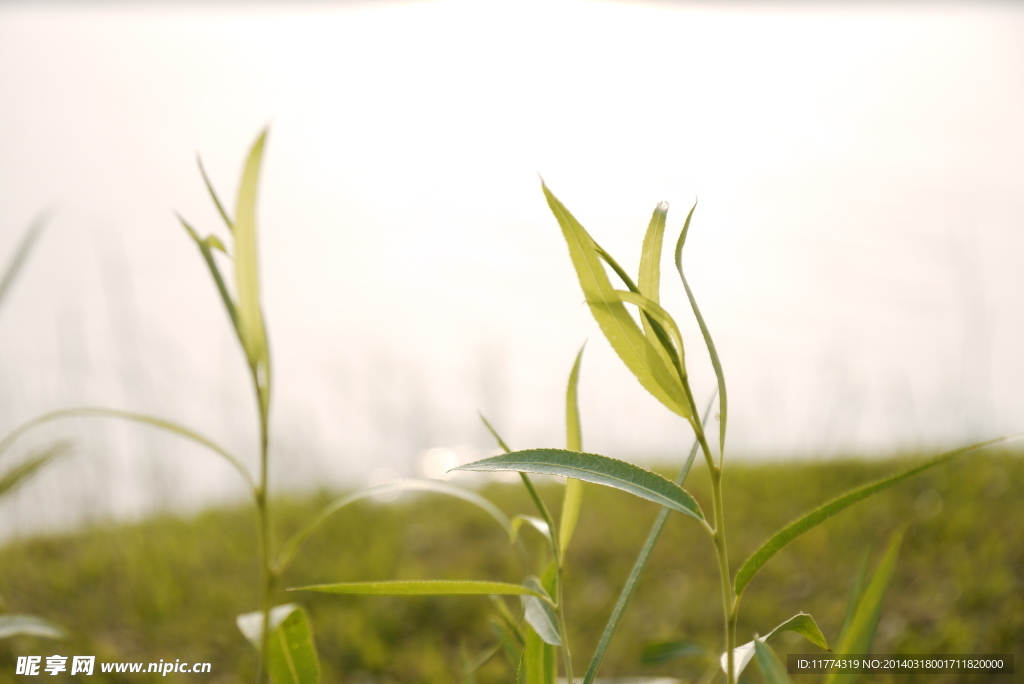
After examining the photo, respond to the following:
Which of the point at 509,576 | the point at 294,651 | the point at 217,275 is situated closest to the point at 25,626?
the point at 294,651

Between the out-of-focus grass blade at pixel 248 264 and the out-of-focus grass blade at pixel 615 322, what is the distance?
0.18 metres

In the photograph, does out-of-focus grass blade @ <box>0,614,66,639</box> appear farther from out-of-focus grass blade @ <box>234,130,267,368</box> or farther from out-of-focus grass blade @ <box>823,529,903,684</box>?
out-of-focus grass blade @ <box>823,529,903,684</box>

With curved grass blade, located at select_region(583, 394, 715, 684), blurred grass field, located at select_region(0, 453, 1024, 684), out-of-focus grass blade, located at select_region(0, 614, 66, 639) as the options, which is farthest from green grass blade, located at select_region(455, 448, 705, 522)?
blurred grass field, located at select_region(0, 453, 1024, 684)

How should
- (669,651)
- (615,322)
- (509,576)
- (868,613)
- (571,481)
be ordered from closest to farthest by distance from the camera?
(868,613) < (615,322) < (571,481) < (669,651) < (509,576)

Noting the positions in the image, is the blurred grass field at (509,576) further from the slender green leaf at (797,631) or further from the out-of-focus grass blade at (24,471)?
the slender green leaf at (797,631)

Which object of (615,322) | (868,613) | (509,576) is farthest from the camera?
→ (509,576)

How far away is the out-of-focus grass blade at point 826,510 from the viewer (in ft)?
1.32

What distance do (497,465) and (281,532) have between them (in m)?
2.22

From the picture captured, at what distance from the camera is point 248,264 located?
429 millimetres

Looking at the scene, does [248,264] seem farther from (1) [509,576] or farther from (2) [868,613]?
(1) [509,576]

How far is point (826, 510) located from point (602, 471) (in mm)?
141

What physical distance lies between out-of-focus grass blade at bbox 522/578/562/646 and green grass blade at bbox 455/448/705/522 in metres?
0.10

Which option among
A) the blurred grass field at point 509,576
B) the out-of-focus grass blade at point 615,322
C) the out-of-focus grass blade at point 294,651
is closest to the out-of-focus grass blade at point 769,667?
the out-of-focus grass blade at point 615,322

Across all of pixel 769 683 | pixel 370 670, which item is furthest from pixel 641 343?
pixel 370 670
